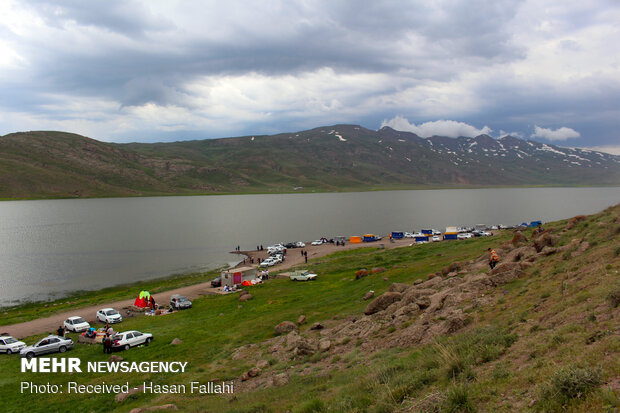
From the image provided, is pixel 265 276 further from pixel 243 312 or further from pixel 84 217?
pixel 84 217

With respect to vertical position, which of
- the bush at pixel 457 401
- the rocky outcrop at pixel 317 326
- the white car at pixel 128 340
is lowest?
the white car at pixel 128 340

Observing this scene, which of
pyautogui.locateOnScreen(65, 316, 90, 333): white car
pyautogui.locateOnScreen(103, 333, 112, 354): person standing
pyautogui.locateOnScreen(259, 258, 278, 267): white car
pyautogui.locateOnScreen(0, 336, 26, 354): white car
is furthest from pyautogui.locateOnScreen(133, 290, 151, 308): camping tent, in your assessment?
pyautogui.locateOnScreen(259, 258, 278, 267): white car

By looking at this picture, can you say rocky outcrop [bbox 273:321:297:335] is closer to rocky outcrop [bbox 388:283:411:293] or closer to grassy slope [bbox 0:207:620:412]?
grassy slope [bbox 0:207:620:412]

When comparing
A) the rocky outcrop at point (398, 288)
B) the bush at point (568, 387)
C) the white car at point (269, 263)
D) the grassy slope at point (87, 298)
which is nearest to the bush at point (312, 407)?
the bush at point (568, 387)

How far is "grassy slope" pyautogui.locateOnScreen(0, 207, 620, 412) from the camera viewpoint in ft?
27.7

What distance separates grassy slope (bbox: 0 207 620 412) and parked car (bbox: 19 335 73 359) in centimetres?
93

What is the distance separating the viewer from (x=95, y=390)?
1864 cm

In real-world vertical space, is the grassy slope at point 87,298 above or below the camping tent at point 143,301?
below

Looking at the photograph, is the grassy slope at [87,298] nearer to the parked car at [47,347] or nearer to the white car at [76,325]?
the white car at [76,325]

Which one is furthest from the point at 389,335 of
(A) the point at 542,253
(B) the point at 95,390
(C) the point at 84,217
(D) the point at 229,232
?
(C) the point at 84,217

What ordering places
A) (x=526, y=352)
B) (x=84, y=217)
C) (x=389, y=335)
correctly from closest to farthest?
(x=526, y=352)
(x=389, y=335)
(x=84, y=217)

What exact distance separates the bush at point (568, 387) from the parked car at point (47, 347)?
30.5 meters

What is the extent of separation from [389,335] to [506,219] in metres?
137

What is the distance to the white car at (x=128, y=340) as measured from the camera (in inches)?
1001
